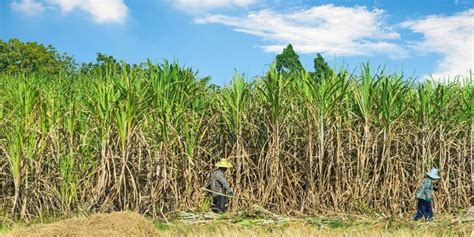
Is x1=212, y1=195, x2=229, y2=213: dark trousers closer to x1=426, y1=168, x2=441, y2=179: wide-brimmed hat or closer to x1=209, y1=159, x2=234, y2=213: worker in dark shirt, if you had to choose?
x1=209, y1=159, x2=234, y2=213: worker in dark shirt

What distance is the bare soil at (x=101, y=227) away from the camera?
587 cm

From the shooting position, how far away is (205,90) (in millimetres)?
9617

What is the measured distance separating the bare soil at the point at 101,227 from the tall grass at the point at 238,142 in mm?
1875

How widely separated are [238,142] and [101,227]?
3419 millimetres

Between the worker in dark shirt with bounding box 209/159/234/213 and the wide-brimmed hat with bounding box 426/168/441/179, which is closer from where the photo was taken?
the worker in dark shirt with bounding box 209/159/234/213

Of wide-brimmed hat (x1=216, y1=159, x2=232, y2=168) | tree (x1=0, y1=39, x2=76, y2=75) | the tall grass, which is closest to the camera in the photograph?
the tall grass

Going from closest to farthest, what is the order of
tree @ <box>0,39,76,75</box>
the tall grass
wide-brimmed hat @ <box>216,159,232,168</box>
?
the tall grass → wide-brimmed hat @ <box>216,159,232,168</box> → tree @ <box>0,39,76,75</box>

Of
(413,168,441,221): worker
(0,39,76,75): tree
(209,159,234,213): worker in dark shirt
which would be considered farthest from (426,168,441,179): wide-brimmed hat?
(0,39,76,75): tree

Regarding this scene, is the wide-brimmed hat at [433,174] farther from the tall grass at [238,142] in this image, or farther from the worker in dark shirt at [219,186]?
the worker in dark shirt at [219,186]

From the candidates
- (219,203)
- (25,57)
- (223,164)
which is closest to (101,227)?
(219,203)

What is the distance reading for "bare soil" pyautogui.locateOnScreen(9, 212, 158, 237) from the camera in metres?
5.87

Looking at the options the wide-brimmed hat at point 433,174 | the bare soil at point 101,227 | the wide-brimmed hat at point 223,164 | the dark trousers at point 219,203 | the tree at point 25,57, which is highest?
the tree at point 25,57

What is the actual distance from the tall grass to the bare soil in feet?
6.15

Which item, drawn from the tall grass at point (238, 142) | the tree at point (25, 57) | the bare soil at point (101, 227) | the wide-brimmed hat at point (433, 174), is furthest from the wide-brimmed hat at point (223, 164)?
the tree at point (25, 57)
